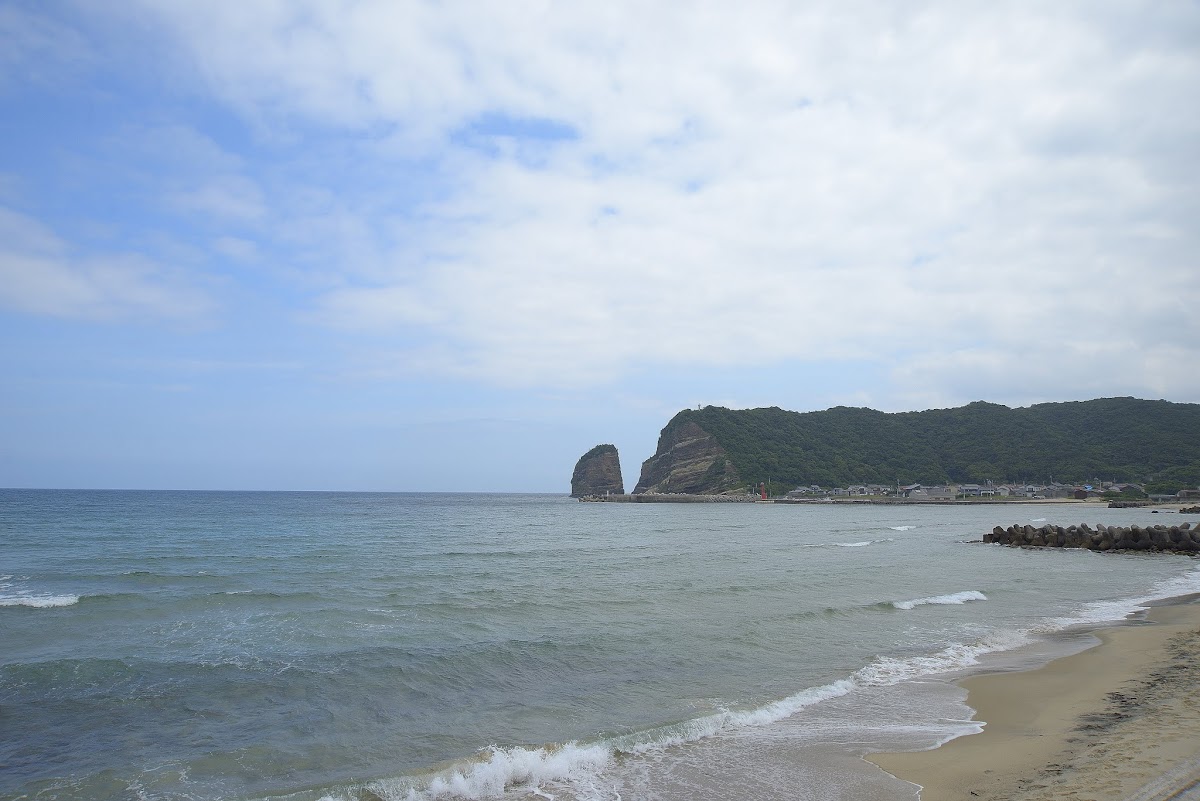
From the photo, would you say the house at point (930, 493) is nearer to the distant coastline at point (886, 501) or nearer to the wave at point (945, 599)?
the distant coastline at point (886, 501)

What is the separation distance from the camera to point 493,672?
11125 mm

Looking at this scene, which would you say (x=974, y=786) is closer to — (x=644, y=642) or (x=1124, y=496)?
(x=644, y=642)

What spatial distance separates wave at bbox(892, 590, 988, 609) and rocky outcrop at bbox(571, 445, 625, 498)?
452ft

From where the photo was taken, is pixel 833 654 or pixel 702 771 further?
pixel 833 654

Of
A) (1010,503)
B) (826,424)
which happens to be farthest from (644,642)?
(826,424)

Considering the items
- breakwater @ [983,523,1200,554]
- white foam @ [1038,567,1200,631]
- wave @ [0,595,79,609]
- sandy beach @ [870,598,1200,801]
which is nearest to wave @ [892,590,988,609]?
white foam @ [1038,567,1200,631]

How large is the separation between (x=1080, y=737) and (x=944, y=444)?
430ft

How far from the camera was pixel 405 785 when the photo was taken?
273 inches

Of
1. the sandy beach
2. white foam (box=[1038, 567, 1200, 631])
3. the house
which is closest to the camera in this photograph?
the sandy beach

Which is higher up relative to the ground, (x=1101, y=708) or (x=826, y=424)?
(x=826, y=424)

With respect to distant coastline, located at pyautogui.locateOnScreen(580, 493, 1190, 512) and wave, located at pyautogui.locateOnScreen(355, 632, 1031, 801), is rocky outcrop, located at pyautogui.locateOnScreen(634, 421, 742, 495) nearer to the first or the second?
distant coastline, located at pyautogui.locateOnScreen(580, 493, 1190, 512)

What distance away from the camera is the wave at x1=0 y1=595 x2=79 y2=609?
15.4 meters

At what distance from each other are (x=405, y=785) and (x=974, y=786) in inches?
231

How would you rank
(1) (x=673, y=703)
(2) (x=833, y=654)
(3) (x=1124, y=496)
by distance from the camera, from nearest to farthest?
1. (1) (x=673, y=703)
2. (2) (x=833, y=654)
3. (3) (x=1124, y=496)
